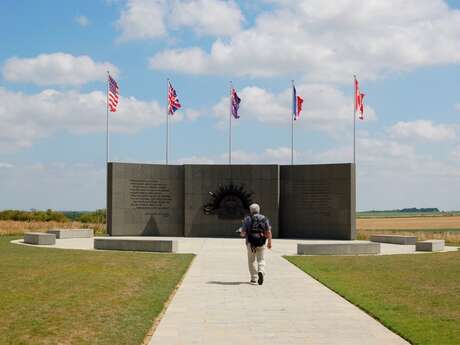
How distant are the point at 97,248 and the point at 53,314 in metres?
13.4

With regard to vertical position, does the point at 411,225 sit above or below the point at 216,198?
below

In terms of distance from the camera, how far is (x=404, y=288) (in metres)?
11.9

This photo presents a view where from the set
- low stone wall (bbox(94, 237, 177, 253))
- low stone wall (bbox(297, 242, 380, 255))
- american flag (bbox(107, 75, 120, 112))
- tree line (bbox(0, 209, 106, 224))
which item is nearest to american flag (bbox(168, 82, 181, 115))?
american flag (bbox(107, 75, 120, 112))

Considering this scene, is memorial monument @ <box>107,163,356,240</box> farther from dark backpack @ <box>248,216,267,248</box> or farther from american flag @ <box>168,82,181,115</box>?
dark backpack @ <box>248,216,267,248</box>

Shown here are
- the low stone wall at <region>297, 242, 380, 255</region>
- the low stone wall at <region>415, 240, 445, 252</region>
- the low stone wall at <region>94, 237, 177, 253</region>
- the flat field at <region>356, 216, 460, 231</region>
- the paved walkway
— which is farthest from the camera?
the flat field at <region>356, 216, 460, 231</region>

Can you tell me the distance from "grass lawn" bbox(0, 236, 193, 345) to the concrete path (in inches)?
17.3

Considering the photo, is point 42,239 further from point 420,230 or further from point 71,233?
point 420,230

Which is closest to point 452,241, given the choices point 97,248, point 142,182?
point 142,182

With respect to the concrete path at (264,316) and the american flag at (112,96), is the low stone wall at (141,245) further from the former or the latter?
the american flag at (112,96)

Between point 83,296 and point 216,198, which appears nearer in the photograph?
point 83,296


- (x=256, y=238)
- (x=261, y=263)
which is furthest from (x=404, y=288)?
(x=256, y=238)

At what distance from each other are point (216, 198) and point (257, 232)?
18956 millimetres

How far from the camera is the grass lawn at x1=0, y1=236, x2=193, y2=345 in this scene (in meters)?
7.59

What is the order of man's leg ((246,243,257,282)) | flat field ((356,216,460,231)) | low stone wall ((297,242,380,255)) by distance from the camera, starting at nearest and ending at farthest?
man's leg ((246,243,257,282)) < low stone wall ((297,242,380,255)) < flat field ((356,216,460,231))
